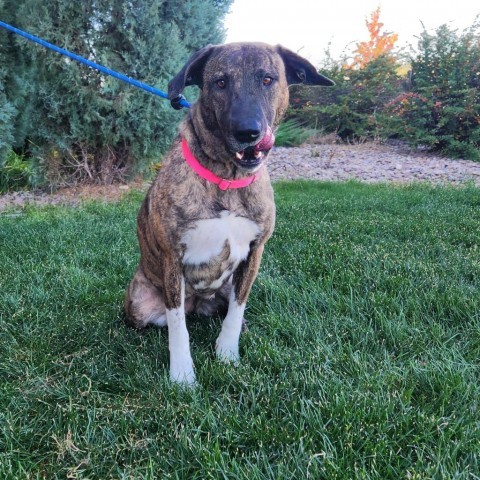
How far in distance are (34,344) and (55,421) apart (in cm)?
70

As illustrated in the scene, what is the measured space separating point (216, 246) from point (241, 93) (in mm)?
711

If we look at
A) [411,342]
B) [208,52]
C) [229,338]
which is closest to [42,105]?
[208,52]

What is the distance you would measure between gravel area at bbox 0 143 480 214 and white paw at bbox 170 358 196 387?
13.9 ft

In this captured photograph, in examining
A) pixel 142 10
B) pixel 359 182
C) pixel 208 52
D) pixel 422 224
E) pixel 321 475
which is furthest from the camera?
pixel 359 182

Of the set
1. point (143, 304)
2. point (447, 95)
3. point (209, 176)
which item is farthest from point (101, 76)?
point (447, 95)

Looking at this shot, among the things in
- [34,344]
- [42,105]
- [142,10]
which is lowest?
[34,344]

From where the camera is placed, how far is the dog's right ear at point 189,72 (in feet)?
7.19

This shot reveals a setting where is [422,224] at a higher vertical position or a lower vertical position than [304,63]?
lower

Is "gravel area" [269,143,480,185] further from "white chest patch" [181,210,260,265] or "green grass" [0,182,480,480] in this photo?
"white chest patch" [181,210,260,265]

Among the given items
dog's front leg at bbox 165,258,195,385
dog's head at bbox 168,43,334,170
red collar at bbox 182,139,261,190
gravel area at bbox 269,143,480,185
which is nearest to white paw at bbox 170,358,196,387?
dog's front leg at bbox 165,258,195,385

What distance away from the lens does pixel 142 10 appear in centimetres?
552

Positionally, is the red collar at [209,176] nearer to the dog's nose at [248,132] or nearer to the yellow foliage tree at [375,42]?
the dog's nose at [248,132]

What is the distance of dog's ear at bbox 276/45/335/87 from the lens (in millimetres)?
2393

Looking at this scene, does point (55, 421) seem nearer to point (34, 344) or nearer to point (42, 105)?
point (34, 344)
